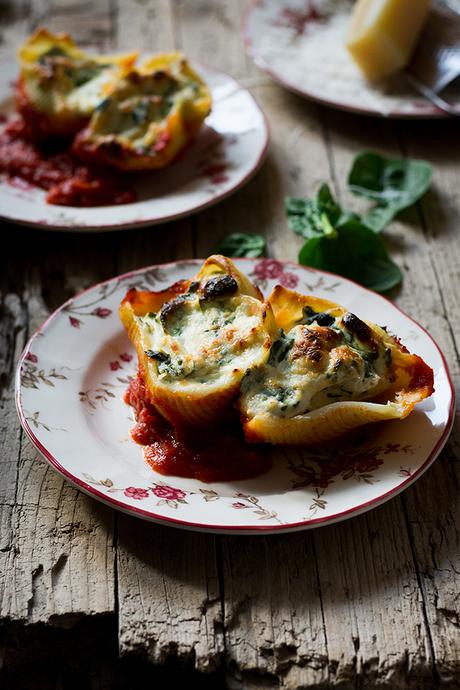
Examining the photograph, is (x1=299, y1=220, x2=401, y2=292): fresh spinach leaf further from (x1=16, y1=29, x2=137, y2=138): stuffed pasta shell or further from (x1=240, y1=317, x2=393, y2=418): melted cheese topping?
(x1=16, y1=29, x2=137, y2=138): stuffed pasta shell

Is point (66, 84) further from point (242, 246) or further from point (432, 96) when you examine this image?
point (432, 96)

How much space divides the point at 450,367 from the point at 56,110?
1555 mm

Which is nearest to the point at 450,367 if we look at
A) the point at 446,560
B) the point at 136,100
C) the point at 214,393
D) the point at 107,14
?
the point at 446,560

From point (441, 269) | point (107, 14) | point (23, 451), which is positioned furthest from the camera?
point (107, 14)

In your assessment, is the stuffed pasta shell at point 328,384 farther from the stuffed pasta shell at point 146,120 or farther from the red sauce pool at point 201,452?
the stuffed pasta shell at point 146,120

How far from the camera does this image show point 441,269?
2.72 meters

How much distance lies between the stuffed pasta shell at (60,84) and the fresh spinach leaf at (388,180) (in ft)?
2.85

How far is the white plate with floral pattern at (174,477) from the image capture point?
5.82ft

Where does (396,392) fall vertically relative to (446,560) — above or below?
above

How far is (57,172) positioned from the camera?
293cm

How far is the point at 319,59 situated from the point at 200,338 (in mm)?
1899

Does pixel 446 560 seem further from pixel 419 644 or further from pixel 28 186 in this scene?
pixel 28 186

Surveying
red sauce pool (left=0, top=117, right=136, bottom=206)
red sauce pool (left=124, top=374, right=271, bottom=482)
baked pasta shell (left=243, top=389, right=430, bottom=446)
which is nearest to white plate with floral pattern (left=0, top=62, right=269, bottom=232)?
red sauce pool (left=0, top=117, right=136, bottom=206)

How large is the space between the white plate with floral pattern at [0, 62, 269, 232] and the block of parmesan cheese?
475 mm
